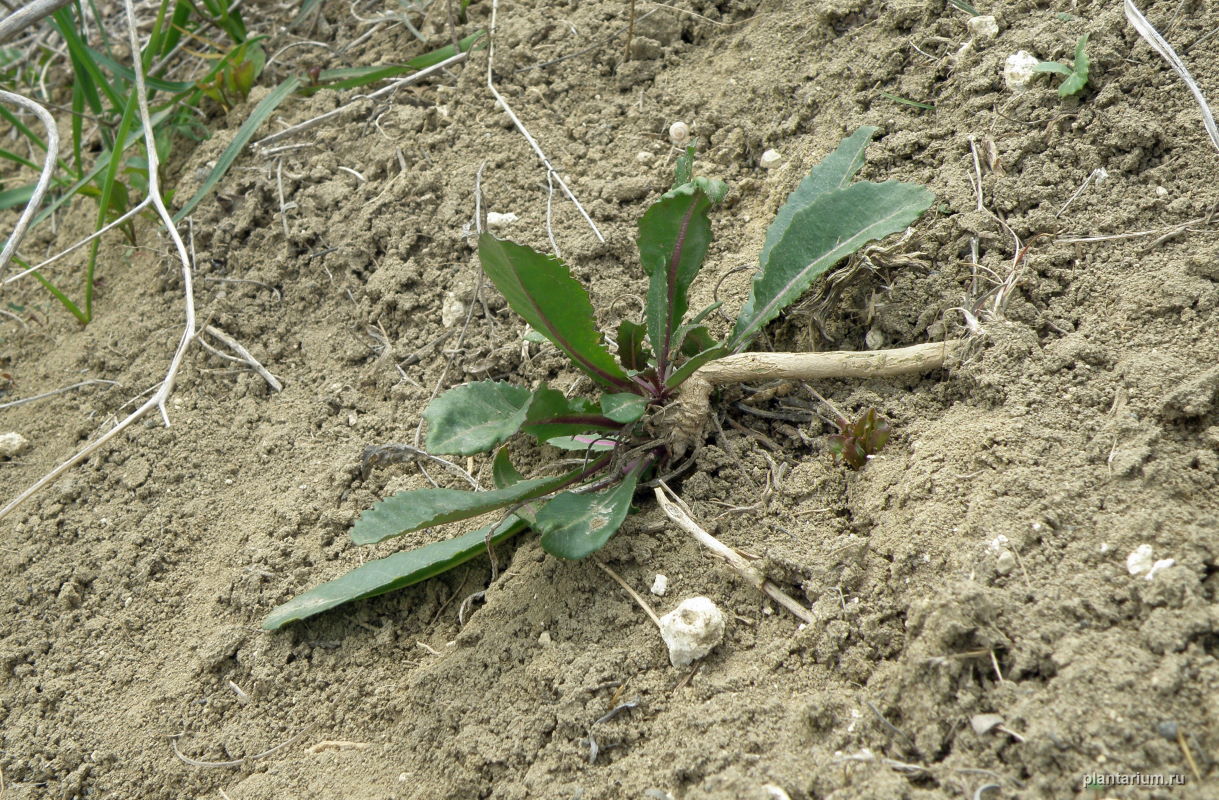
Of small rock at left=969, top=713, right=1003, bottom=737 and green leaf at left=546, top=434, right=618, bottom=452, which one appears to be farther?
green leaf at left=546, top=434, right=618, bottom=452

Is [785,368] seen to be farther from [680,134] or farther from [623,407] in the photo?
[680,134]

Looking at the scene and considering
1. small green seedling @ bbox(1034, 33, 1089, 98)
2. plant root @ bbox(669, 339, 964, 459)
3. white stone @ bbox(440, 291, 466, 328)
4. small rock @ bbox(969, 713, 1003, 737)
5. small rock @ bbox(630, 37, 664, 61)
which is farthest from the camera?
small rock @ bbox(630, 37, 664, 61)

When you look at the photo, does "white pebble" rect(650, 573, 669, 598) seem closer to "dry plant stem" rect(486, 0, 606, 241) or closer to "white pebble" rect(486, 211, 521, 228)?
"dry plant stem" rect(486, 0, 606, 241)

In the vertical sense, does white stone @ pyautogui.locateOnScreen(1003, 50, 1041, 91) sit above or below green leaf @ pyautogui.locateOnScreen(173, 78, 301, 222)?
below

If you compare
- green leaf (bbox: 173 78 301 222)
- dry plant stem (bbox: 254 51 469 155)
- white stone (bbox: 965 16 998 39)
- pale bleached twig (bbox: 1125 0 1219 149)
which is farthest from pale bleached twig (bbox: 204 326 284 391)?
pale bleached twig (bbox: 1125 0 1219 149)

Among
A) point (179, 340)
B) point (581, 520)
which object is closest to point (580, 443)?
point (581, 520)

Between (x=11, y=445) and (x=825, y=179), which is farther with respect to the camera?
(x=11, y=445)

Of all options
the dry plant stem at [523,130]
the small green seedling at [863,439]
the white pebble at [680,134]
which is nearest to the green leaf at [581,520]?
the small green seedling at [863,439]
